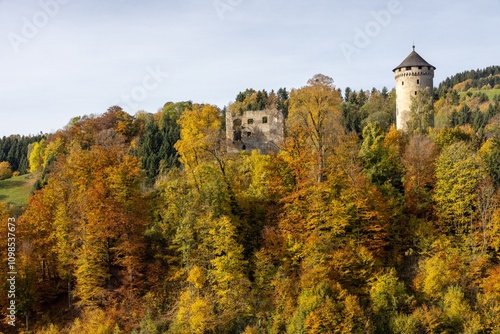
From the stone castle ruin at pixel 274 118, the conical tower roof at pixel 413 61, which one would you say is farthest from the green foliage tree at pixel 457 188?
the conical tower roof at pixel 413 61

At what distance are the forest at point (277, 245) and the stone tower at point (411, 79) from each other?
16781 mm

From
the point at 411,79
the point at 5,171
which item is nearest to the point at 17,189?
the point at 5,171

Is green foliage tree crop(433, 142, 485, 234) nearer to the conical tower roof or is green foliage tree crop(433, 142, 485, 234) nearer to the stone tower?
the stone tower

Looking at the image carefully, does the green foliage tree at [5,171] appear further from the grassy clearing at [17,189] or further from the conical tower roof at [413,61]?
the conical tower roof at [413,61]

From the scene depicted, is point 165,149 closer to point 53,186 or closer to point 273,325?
point 53,186

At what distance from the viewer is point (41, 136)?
111 m

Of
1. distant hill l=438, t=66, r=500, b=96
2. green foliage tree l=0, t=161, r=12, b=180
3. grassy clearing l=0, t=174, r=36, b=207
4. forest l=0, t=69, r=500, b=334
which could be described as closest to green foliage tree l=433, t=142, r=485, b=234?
forest l=0, t=69, r=500, b=334

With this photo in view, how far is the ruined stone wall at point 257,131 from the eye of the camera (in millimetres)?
53812

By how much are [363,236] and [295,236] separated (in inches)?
181

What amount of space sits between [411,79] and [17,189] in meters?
61.9

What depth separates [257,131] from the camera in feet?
178

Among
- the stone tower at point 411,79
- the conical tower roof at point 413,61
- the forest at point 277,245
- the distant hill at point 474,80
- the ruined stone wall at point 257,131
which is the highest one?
the distant hill at point 474,80

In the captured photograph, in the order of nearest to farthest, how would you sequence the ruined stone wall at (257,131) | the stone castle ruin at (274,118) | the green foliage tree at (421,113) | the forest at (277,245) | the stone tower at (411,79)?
the forest at (277,245) < the green foliage tree at (421,113) < the ruined stone wall at (257,131) < the stone castle ruin at (274,118) < the stone tower at (411,79)

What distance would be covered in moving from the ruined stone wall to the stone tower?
1387 centimetres
